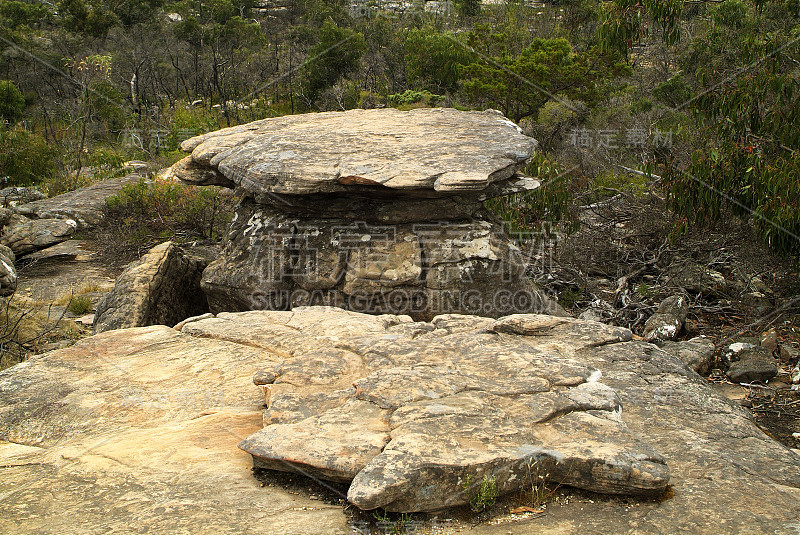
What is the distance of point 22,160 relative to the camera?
39.2ft

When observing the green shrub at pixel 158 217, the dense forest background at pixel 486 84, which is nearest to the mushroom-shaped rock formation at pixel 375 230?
the dense forest background at pixel 486 84

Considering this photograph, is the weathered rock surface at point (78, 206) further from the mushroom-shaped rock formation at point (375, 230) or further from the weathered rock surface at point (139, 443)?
the weathered rock surface at point (139, 443)

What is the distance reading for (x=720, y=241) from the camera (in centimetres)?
741

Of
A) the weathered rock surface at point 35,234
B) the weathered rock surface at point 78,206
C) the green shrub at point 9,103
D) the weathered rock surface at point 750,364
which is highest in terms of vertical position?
the green shrub at point 9,103

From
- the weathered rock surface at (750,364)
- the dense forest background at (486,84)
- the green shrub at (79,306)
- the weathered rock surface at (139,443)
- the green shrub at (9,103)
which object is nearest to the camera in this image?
the weathered rock surface at (139,443)

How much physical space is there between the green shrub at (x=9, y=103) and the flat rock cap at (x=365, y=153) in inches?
488

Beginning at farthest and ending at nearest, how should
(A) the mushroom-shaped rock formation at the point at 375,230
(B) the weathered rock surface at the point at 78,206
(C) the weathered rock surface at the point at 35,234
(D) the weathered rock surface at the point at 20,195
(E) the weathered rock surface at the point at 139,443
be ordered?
(D) the weathered rock surface at the point at 20,195 < (B) the weathered rock surface at the point at 78,206 < (C) the weathered rock surface at the point at 35,234 < (A) the mushroom-shaped rock formation at the point at 375,230 < (E) the weathered rock surface at the point at 139,443

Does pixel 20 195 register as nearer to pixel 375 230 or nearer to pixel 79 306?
pixel 79 306

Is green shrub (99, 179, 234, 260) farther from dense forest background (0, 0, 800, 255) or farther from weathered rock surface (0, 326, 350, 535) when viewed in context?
weathered rock surface (0, 326, 350, 535)

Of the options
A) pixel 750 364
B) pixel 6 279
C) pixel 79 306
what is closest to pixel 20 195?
pixel 79 306

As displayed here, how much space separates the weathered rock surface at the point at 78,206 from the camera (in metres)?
9.10

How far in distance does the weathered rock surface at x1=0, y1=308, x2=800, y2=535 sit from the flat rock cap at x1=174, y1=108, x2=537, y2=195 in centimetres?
135

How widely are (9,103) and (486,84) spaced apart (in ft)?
38.7

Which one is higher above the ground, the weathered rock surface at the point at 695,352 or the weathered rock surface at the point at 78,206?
the weathered rock surface at the point at 78,206
